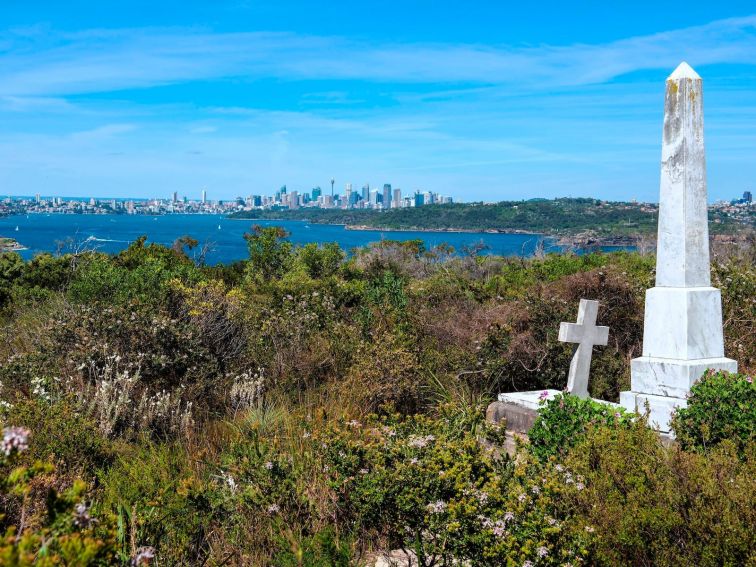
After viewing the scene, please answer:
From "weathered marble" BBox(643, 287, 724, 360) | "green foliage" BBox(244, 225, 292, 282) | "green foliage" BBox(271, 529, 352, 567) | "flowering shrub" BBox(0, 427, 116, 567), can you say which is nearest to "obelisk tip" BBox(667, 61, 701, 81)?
"weathered marble" BBox(643, 287, 724, 360)

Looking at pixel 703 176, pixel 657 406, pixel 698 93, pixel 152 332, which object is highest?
pixel 698 93

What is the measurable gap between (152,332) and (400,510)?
4.52 m

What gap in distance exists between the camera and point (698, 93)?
7.38 meters

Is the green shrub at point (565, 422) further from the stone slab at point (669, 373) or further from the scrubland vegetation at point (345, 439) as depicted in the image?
the stone slab at point (669, 373)

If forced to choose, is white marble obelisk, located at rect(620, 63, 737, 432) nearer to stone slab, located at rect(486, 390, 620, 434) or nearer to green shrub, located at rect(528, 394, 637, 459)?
stone slab, located at rect(486, 390, 620, 434)

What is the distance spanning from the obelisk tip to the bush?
10.4 feet

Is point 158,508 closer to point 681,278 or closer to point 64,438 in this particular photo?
point 64,438

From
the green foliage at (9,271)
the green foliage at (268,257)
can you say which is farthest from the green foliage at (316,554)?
the green foliage at (268,257)

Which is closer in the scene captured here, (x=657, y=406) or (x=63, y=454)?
(x=63, y=454)

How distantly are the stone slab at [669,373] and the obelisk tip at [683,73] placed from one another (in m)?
2.89

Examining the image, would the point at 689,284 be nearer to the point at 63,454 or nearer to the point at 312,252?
the point at 63,454

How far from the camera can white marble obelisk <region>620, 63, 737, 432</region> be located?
7.24 meters

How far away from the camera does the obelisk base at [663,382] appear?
23.4 ft

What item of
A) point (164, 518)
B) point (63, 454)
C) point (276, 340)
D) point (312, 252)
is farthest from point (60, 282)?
point (164, 518)
